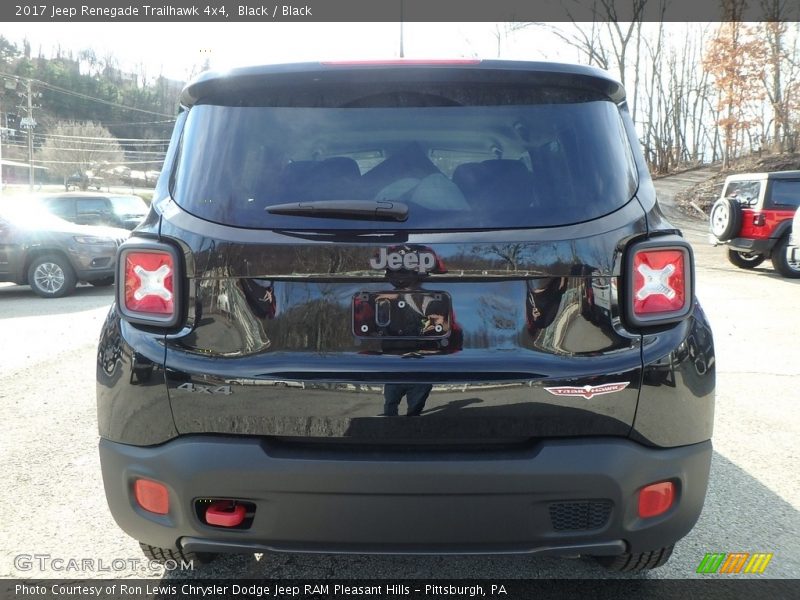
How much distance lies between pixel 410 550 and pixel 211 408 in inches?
27.5

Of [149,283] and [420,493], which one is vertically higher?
[149,283]

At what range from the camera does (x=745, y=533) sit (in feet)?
9.33

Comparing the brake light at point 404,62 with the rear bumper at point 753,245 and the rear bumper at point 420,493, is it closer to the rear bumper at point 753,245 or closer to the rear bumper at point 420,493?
the rear bumper at point 420,493

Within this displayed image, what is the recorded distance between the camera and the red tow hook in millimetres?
1912

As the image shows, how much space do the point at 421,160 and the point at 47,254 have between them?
34.3ft

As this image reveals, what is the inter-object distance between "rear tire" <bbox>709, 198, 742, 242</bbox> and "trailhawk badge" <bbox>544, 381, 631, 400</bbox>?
12.4 metres

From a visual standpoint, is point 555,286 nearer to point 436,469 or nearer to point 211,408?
point 436,469

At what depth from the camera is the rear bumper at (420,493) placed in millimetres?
1820

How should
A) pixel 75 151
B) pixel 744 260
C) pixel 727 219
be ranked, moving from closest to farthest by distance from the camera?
pixel 727 219 < pixel 744 260 < pixel 75 151

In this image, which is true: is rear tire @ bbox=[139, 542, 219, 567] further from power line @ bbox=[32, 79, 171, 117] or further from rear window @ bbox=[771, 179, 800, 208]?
power line @ bbox=[32, 79, 171, 117]

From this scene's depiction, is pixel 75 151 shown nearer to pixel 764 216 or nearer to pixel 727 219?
pixel 727 219

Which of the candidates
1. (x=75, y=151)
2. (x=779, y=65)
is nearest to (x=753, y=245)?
(x=779, y=65)

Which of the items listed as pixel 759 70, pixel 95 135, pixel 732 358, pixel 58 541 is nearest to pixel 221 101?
pixel 58 541

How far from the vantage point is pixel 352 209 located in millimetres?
1860
